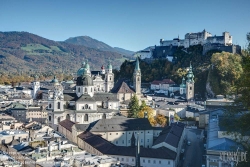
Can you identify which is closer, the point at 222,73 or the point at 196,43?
the point at 222,73

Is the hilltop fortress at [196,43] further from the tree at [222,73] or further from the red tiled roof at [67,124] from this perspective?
the red tiled roof at [67,124]

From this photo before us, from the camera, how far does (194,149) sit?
41.6m

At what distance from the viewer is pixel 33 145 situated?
32406mm

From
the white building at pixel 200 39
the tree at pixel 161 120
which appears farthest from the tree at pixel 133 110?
the white building at pixel 200 39

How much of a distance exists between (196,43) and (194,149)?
193ft

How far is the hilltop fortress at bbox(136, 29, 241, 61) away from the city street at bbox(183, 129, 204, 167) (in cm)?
4256

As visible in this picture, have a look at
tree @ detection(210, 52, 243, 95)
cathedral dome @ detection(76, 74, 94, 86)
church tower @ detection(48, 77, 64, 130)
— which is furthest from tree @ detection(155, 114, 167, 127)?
tree @ detection(210, 52, 243, 95)

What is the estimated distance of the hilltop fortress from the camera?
89.0 meters

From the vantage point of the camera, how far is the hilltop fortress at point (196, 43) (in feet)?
292

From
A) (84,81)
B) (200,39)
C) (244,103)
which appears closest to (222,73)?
(200,39)

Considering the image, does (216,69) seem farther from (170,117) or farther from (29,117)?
(29,117)

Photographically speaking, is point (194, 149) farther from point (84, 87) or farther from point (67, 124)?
point (84, 87)

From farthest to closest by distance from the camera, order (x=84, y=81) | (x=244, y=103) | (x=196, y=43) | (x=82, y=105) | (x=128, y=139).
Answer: (x=196, y=43) → (x=84, y=81) → (x=82, y=105) → (x=128, y=139) → (x=244, y=103)

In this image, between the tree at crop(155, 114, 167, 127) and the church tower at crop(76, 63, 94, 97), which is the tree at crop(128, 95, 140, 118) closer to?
the tree at crop(155, 114, 167, 127)
